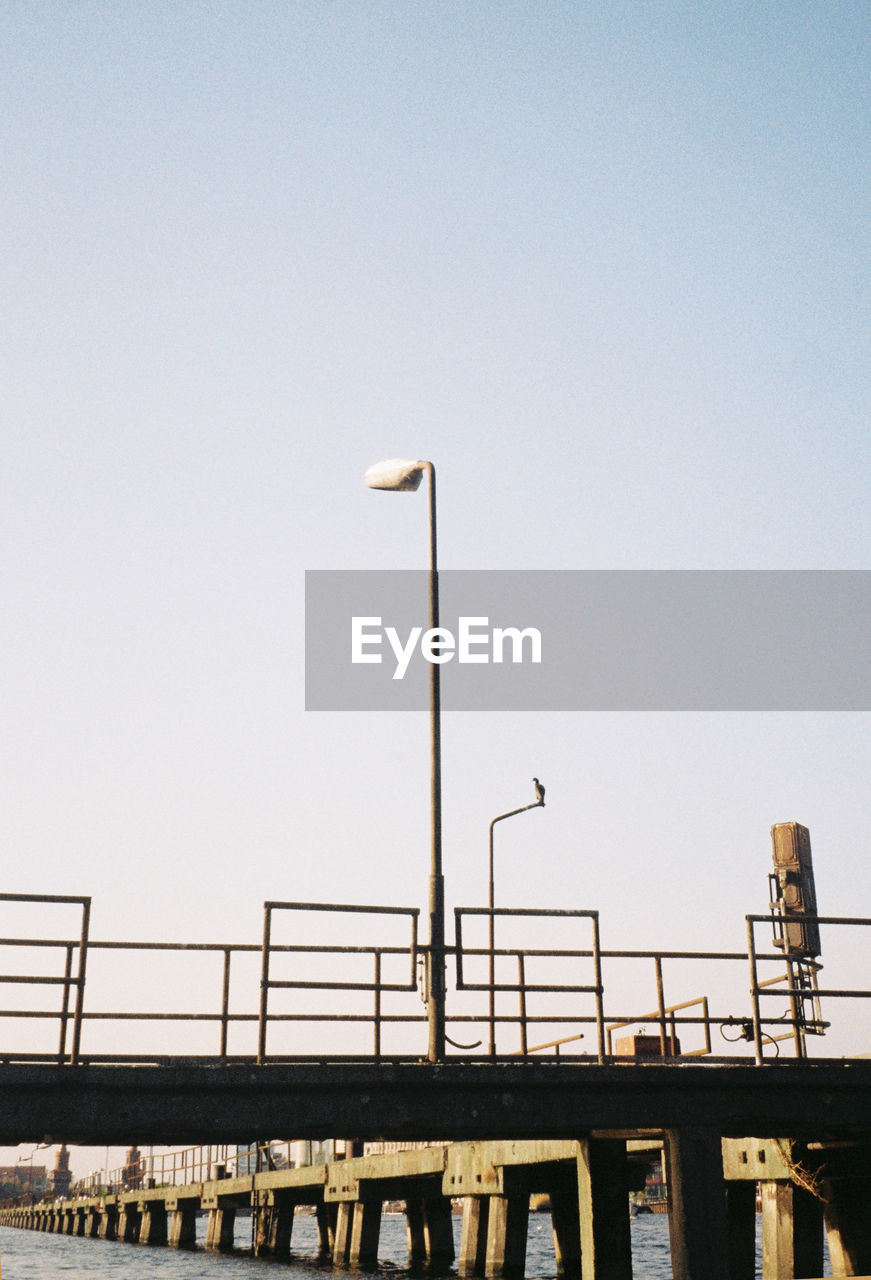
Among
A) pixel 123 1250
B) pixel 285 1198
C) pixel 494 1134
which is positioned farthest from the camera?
pixel 123 1250

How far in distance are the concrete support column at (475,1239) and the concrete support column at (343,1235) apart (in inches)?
415

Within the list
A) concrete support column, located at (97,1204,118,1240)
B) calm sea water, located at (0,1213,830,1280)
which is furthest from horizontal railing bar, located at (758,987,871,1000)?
concrete support column, located at (97,1204,118,1240)

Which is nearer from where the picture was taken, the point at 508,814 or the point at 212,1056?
the point at 212,1056

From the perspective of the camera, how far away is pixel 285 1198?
141 feet

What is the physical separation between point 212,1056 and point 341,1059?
1.43 m

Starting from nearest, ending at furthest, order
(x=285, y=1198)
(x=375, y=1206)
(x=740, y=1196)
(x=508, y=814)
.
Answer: (x=740, y=1196)
(x=508, y=814)
(x=375, y=1206)
(x=285, y=1198)

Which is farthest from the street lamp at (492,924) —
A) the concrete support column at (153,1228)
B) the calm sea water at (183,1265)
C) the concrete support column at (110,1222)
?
the concrete support column at (110,1222)

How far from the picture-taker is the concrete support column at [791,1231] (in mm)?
19766

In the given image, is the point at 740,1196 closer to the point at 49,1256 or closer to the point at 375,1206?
the point at 375,1206

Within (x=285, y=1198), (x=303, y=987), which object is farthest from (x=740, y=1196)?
(x=285, y=1198)

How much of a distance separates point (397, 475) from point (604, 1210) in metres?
9.82

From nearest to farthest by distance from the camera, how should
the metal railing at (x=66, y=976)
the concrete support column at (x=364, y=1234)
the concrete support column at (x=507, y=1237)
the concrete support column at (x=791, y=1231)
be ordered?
the metal railing at (x=66, y=976) < the concrete support column at (x=791, y=1231) < the concrete support column at (x=507, y=1237) < the concrete support column at (x=364, y=1234)

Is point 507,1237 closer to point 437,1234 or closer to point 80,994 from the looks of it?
point 437,1234

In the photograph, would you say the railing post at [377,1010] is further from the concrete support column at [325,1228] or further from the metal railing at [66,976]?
the concrete support column at [325,1228]
